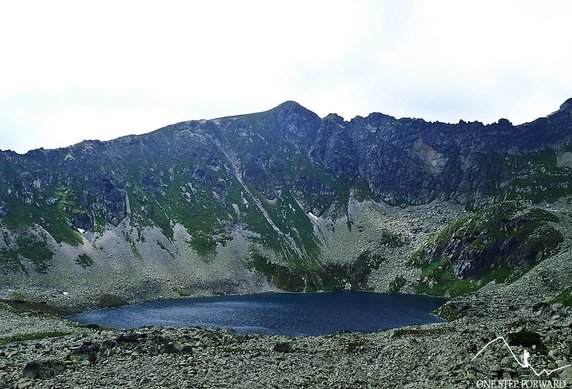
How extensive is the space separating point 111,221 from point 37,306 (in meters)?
79.4

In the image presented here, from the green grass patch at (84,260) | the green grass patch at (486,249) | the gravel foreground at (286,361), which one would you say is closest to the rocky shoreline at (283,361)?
the gravel foreground at (286,361)

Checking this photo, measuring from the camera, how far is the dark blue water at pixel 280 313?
9894 centimetres

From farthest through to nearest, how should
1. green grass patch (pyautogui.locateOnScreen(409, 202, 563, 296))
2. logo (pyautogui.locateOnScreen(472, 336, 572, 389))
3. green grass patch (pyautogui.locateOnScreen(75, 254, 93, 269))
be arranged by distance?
green grass patch (pyautogui.locateOnScreen(75, 254, 93, 269)), green grass patch (pyautogui.locateOnScreen(409, 202, 563, 296)), logo (pyautogui.locateOnScreen(472, 336, 572, 389))

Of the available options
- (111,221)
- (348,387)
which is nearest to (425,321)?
(348,387)

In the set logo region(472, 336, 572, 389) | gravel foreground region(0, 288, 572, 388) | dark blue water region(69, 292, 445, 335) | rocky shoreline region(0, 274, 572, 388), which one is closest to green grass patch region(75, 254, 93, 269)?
dark blue water region(69, 292, 445, 335)

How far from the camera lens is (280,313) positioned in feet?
382

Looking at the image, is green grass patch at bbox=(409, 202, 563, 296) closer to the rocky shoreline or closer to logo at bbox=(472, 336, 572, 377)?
the rocky shoreline

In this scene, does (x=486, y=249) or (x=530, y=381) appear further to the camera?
(x=486, y=249)

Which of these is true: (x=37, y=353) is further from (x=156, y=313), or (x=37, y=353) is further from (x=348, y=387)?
(x=156, y=313)

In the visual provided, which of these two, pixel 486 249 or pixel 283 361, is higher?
pixel 283 361

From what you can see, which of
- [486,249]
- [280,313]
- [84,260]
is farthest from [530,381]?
[84,260]

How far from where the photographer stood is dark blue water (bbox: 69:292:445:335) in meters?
98.9

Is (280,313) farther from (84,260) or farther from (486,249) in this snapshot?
(486,249)

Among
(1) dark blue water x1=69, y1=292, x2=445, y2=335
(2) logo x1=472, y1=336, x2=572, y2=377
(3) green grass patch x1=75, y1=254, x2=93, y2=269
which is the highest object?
(2) logo x1=472, y1=336, x2=572, y2=377
